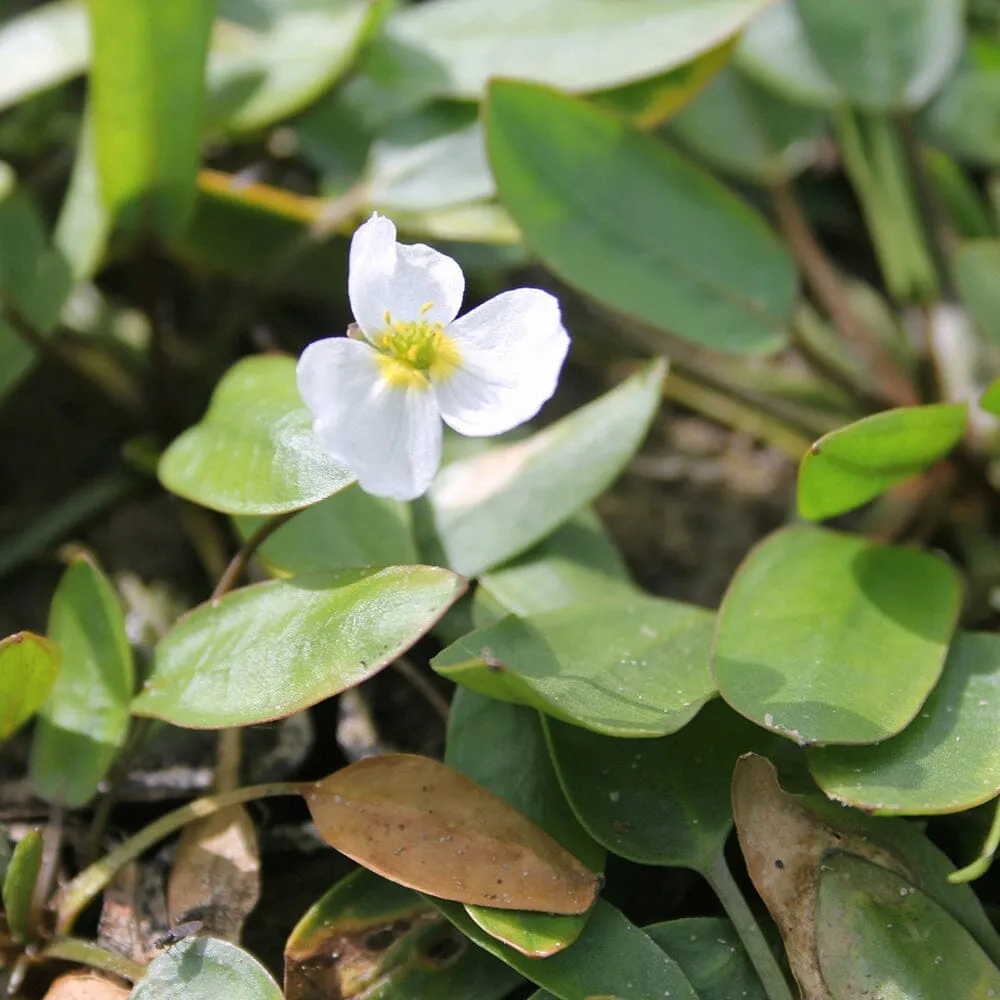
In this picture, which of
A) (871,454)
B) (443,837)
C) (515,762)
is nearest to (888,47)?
(871,454)

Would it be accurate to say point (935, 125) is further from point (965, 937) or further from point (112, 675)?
point (112, 675)

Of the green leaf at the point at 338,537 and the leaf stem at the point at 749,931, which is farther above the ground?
the green leaf at the point at 338,537

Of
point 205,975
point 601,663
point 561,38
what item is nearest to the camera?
point 205,975

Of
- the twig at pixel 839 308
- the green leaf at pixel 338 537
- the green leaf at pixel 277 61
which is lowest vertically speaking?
the twig at pixel 839 308

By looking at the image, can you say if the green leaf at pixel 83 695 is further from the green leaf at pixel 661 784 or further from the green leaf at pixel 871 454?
the green leaf at pixel 871 454

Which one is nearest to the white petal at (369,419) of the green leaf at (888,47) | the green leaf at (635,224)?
the green leaf at (635,224)

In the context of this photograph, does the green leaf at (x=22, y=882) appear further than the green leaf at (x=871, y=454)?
No

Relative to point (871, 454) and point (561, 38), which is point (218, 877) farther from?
point (561, 38)
